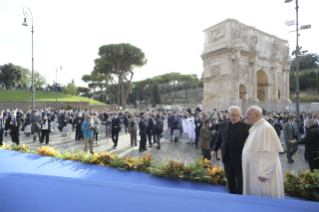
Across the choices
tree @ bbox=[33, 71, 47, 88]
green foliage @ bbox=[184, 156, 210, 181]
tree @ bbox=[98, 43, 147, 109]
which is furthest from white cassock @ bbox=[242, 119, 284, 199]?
tree @ bbox=[33, 71, 47, 88]

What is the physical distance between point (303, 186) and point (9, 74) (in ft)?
193

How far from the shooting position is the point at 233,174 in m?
3.19

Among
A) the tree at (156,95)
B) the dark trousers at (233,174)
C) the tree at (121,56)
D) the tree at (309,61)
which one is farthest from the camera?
the tree at (156,95)

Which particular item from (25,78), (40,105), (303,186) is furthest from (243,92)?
(25,78)

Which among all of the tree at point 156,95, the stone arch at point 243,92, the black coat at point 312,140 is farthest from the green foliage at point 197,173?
the tree at point 156,95

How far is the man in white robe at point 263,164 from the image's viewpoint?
243 centimetres

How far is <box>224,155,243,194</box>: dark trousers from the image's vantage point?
3056mm

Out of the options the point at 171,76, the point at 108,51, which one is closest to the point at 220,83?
the point at 108,51

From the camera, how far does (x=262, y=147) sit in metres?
2.50

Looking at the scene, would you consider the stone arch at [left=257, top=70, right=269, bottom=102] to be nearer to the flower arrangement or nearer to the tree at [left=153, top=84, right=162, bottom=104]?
the flower arrangement

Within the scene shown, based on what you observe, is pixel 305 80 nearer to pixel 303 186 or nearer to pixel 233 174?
pixel 303 186

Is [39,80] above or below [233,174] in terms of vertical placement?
above

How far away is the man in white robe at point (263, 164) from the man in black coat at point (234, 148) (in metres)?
0.38

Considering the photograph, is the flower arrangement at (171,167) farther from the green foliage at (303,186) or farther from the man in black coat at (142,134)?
the man in black coat at (142,134)
